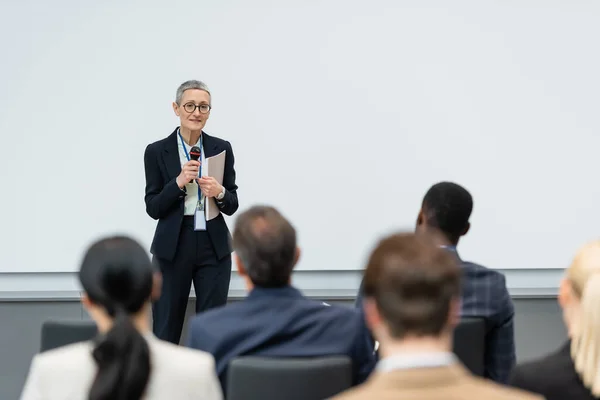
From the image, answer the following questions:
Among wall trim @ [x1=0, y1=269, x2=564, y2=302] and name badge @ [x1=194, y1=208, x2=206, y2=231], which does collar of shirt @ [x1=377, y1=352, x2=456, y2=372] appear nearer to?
name badge @ [x1=194, y1=208, x2=206, y2=231]

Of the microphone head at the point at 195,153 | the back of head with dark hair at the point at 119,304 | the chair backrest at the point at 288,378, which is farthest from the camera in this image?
the microphone head at the point at 195,153

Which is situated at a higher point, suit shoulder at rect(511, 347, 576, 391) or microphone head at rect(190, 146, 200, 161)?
microphone head at rect(190, 146, 200, 161)

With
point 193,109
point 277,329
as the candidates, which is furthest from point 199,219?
point 277,329

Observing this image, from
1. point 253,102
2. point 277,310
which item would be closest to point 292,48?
point 253,102

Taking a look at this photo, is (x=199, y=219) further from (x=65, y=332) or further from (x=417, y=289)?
(x=417, y=289)

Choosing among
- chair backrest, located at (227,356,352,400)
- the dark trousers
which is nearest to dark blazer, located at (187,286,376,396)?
chair backrest, located at (227,356,352,400)

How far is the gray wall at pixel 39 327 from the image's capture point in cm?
439

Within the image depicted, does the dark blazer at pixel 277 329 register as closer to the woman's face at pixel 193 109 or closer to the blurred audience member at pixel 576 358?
the blurred audience member at pixel 576 358

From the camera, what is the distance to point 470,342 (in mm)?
2521

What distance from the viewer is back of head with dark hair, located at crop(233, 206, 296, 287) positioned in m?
2.08

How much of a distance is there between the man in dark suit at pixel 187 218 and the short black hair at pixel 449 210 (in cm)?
121

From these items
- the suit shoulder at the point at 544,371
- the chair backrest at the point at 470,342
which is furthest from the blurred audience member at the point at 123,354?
the chair backrest at the point at 470,342

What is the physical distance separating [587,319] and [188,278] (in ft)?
8.08

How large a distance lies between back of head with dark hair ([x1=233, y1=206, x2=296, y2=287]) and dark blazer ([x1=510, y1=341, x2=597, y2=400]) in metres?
0.62
